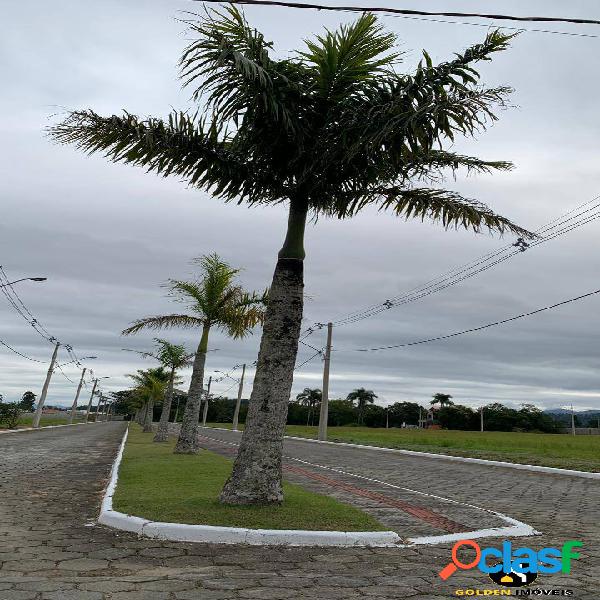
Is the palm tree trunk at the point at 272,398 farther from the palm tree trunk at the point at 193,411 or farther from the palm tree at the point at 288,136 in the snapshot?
the palm tree trunk at the point at 193,411

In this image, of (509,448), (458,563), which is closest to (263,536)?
(458,563)

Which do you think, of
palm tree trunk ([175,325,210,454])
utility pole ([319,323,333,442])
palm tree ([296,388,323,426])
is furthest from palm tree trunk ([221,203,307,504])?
palm tree ([296,388,323,426])

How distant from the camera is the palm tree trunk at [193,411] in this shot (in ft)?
65.5

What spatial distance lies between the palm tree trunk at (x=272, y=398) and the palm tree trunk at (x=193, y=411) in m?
11.9

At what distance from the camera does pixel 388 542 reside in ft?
21.9

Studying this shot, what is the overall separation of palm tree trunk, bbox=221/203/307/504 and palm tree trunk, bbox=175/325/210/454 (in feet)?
39.0

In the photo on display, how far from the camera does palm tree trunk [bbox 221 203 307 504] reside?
319 inches

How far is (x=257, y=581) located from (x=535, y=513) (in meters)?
6.23

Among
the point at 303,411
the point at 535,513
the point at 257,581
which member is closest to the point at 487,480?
the point at 535,513

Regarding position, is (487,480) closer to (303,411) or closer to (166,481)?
(166,481)

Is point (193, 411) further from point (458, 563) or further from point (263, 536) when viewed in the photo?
point (458, 563)

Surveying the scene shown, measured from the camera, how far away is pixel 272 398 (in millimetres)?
8336

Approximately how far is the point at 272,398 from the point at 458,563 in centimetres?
343

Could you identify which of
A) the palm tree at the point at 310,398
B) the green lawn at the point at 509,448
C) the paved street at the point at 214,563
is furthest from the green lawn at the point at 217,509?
the palm tree at the point at 310,398
